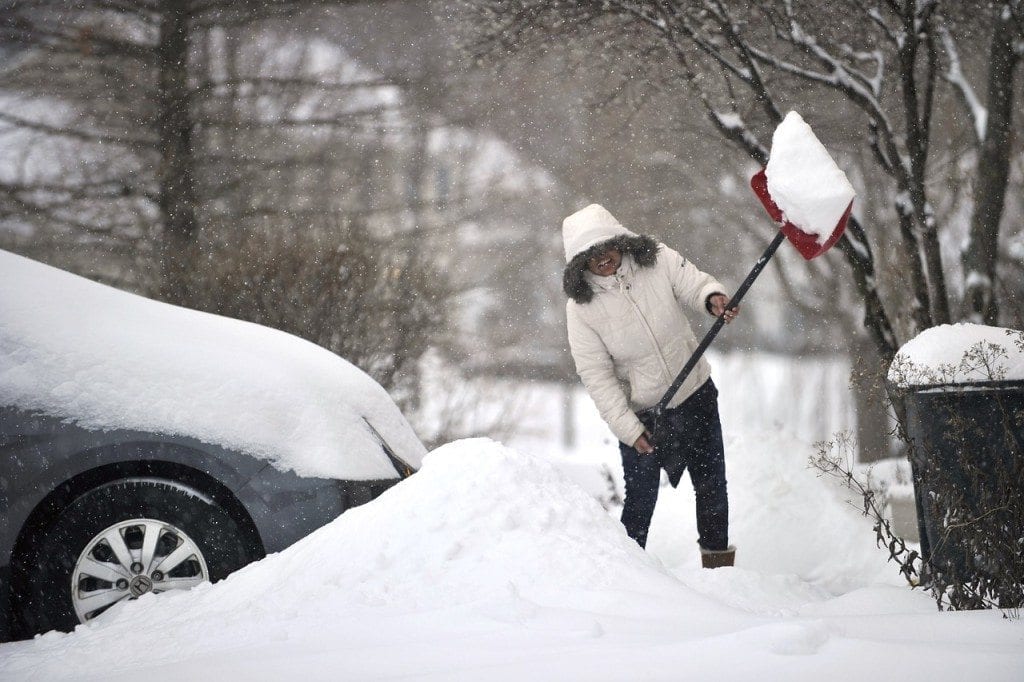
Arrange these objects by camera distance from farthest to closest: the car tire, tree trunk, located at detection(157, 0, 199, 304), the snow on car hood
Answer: tree trunk, located at detection(157, 0, 199, 304) → the snow on car hood → the car tire

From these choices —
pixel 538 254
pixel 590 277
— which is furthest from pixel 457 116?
pixel 590 277

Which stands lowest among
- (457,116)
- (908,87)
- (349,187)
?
(908,87)

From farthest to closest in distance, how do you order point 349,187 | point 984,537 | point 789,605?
1. point 349,187
2. point 789,605
3. point 984,537

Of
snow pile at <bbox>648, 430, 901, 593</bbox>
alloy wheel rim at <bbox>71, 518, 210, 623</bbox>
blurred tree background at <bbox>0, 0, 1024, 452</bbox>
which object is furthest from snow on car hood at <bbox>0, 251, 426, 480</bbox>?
snow pile at <bbox>648, 430, 901, 593</bbox>

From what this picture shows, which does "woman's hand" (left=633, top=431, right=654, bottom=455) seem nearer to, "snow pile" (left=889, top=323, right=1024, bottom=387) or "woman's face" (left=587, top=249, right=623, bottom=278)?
"woman's face" (left=587, top=249, right=623, bottom=278)

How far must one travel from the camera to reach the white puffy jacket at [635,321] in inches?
171

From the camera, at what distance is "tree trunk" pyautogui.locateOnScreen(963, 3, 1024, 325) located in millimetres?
5777

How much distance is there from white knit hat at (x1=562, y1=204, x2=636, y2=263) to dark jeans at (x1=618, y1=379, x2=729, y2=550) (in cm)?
82

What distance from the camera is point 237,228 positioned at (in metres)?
10.2

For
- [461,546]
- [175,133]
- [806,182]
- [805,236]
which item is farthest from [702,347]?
[175,133]

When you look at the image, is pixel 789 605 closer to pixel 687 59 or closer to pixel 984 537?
pixel 984 537

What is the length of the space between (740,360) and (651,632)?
45.8ft

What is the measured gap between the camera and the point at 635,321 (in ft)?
14.3

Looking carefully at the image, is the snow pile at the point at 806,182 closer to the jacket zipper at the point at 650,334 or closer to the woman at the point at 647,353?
the woman at the point at 647,353
